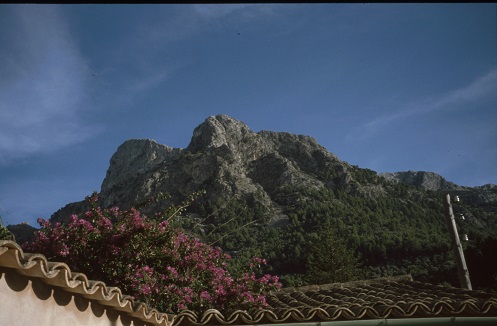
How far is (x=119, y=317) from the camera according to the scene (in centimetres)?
408

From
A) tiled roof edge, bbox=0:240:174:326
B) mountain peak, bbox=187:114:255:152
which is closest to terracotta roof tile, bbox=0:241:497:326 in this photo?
tiled roof edge, bbox=0:240:174:326

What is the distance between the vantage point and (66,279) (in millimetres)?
3125

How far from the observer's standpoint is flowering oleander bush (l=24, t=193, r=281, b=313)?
703 centimetres

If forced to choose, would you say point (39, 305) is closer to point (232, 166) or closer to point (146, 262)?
point (146, 262)

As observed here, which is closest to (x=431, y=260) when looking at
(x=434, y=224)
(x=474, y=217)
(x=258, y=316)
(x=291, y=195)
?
(x=434, y=224)

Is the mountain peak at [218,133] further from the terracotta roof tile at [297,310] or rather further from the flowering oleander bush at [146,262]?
the terracotta roof tile at [297,310]

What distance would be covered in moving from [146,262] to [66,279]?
4565mm

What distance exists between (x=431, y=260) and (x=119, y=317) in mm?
45208

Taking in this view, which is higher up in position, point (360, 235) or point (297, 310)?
point (360, 235)

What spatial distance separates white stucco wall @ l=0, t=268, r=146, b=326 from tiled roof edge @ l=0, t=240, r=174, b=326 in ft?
0.20

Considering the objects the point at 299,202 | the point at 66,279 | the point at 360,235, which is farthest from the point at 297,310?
the point at 299,202

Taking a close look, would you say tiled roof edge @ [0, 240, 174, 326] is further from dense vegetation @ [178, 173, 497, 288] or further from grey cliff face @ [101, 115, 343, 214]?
grey cliff face @ [101, 115, 343, 214]

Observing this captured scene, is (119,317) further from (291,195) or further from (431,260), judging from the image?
(291,195)

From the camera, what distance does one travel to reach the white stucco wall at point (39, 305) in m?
2.82
